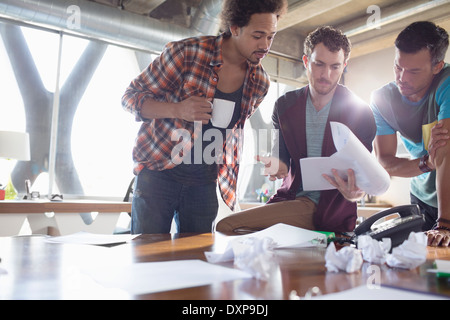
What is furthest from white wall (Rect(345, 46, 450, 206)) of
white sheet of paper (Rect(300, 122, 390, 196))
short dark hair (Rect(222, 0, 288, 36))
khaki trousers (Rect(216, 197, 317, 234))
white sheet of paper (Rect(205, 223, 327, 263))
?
white sheet of paper (Rect(205, 223, 327, 263))

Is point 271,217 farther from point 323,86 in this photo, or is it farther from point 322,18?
point 322,18

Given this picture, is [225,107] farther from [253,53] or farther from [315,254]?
[315,254]

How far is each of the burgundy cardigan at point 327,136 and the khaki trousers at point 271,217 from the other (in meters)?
0.04

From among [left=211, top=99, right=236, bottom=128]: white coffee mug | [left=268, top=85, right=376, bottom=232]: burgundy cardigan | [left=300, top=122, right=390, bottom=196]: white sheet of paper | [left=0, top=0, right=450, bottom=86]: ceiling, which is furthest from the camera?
[left=0, top=0, right=450, bottom=86]: ceiling

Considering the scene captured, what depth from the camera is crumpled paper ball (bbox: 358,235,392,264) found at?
0.66 meters

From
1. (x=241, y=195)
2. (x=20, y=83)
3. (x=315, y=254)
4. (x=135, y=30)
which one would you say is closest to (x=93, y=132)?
(x=20, y=83)

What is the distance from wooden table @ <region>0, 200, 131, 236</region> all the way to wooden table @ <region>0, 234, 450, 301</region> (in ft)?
7.20

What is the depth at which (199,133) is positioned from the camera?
1.51m

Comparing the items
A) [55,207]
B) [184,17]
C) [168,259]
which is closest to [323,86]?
[168,259]

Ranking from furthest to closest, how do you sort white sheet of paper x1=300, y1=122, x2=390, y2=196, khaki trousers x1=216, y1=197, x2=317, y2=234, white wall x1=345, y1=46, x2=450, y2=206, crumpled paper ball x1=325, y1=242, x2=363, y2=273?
white wall x1=345, y1=46, x2=450, y2=206 → khaki trousers x1=216, y1=197, x2=317, y2=234 → white sheet of paper x1=300, y1=122, x2=390, y2=196 → crumpled paper ball x1=325, y1=242, x2=363, y2=273

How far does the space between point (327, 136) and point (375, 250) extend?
937mm

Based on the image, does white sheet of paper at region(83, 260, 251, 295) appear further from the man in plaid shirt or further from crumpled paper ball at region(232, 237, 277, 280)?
the man in plaid shirt

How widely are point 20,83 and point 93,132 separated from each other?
93 centimetres

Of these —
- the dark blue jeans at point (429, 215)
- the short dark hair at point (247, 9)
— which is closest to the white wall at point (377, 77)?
the dark blue jeans at point (429, 215)
